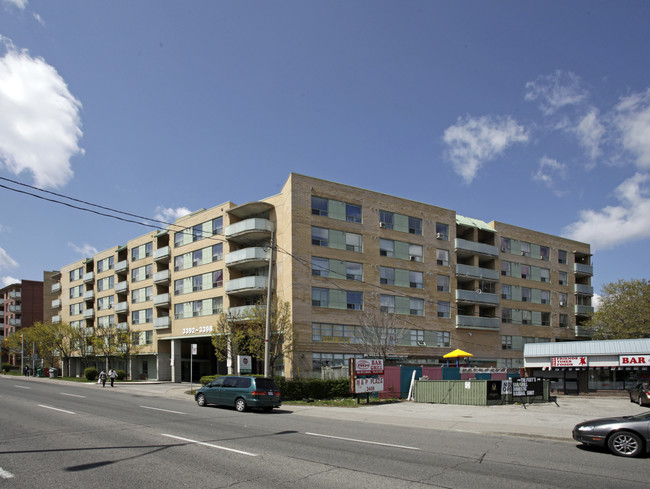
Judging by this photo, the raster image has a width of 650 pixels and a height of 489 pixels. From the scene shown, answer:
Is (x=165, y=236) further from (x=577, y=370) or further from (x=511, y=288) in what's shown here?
(x=577, y=370)

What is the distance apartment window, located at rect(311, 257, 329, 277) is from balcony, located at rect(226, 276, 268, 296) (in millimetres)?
4145

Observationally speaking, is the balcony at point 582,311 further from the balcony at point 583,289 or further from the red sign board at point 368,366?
the red sign board at point 368,366

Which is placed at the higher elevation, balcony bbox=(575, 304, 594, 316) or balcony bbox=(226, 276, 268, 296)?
balcony bbox=(226, 276, 268, 296)

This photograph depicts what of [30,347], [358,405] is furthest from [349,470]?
[30,347]

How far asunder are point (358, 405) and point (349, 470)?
1644 centimetres

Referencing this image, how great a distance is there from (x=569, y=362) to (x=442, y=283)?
13.4 m

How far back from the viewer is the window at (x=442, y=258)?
4938 cm

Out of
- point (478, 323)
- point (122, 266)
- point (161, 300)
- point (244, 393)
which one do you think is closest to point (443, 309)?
point (478, 323)

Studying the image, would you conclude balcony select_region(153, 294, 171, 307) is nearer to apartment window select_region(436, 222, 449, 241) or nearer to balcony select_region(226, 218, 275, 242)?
balcony select_region(226, 218, 275, 242)

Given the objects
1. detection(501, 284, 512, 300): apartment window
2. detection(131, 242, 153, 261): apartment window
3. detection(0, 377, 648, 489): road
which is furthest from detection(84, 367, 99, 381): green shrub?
detection(501, 284, 512, 300): apartment window

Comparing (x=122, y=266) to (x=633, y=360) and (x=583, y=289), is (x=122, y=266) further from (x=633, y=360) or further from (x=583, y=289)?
(x=583, y=289)

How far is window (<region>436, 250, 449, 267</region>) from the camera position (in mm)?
49375

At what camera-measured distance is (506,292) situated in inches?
2138

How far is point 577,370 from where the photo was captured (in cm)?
4038
